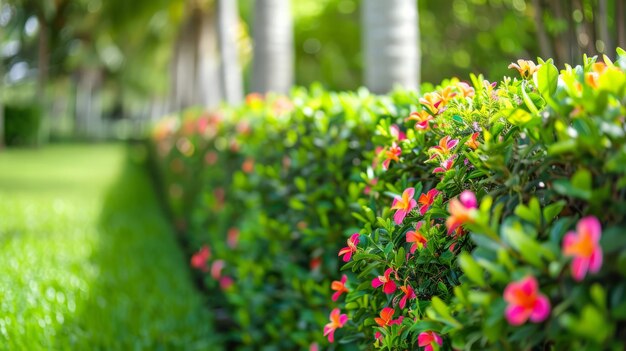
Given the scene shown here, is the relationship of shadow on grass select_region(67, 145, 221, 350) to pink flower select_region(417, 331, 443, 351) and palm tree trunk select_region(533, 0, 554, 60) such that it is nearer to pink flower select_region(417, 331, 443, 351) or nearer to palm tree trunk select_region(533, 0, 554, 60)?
pink flower select_region(417, 331, 443, 351)

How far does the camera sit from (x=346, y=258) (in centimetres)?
201

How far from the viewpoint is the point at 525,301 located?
1185 mm

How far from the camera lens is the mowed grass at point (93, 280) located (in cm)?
369

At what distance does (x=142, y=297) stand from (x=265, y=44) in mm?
3739

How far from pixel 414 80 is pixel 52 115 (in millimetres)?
52707

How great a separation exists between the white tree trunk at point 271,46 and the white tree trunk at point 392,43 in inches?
103

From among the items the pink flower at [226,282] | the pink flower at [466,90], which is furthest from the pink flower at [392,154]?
the pink flower at [226,282]

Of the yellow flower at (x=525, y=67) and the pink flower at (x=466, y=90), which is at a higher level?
the yellow flower at (x=525, y=67)

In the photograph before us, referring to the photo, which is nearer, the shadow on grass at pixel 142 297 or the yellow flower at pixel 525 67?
the yellow flower at pixel 525 67

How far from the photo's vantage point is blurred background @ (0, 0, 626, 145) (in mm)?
4828

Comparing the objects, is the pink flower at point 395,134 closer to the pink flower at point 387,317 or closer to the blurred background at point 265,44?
the blurred background at point 265,44

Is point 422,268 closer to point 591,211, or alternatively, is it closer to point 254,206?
point 591,211

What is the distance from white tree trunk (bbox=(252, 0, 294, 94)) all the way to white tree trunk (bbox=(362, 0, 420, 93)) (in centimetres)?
262

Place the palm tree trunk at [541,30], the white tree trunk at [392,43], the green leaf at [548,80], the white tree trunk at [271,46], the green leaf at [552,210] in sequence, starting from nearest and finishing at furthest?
1. the green leaf at [552,210]
2. the green leaf at [548,80]
3. the white tree trunk at [392,43]
4. the palm tree trunk at [541,30]
5. the white tree trunk at [271,46]
